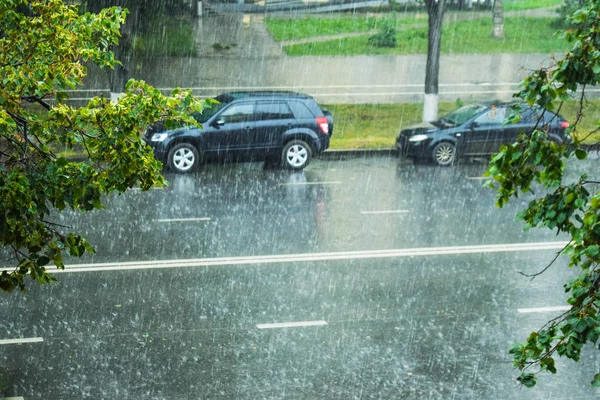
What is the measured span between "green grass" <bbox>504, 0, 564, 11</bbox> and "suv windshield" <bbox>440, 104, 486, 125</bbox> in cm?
1944

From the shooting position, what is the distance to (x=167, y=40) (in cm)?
3294

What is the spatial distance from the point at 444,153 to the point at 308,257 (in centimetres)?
789

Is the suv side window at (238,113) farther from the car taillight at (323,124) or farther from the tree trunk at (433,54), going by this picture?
the tree trunk at (433,54)

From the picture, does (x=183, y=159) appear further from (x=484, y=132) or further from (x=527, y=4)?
(x=527, y=4)

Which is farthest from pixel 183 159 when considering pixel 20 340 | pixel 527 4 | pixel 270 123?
pixel 527 4

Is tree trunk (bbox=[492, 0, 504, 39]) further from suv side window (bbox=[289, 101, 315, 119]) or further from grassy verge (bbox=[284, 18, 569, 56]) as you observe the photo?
suv side window (bbox=[289, 101, 315, 119])

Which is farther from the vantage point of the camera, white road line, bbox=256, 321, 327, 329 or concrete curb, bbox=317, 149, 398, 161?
concrete curb, bbox=317, 149, 398, 161

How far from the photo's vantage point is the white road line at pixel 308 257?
12.4m

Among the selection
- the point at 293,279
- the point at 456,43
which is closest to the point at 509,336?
the point at 293,279

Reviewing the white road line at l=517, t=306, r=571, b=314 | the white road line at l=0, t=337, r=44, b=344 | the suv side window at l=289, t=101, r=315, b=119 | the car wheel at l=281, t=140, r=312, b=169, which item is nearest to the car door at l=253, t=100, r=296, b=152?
the suv side window at l=289, t=101, r=315, b=119

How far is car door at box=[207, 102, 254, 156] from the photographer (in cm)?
1891

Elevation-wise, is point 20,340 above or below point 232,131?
below

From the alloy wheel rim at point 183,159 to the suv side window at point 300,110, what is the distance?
2523 mm

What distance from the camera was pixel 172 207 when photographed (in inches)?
623
